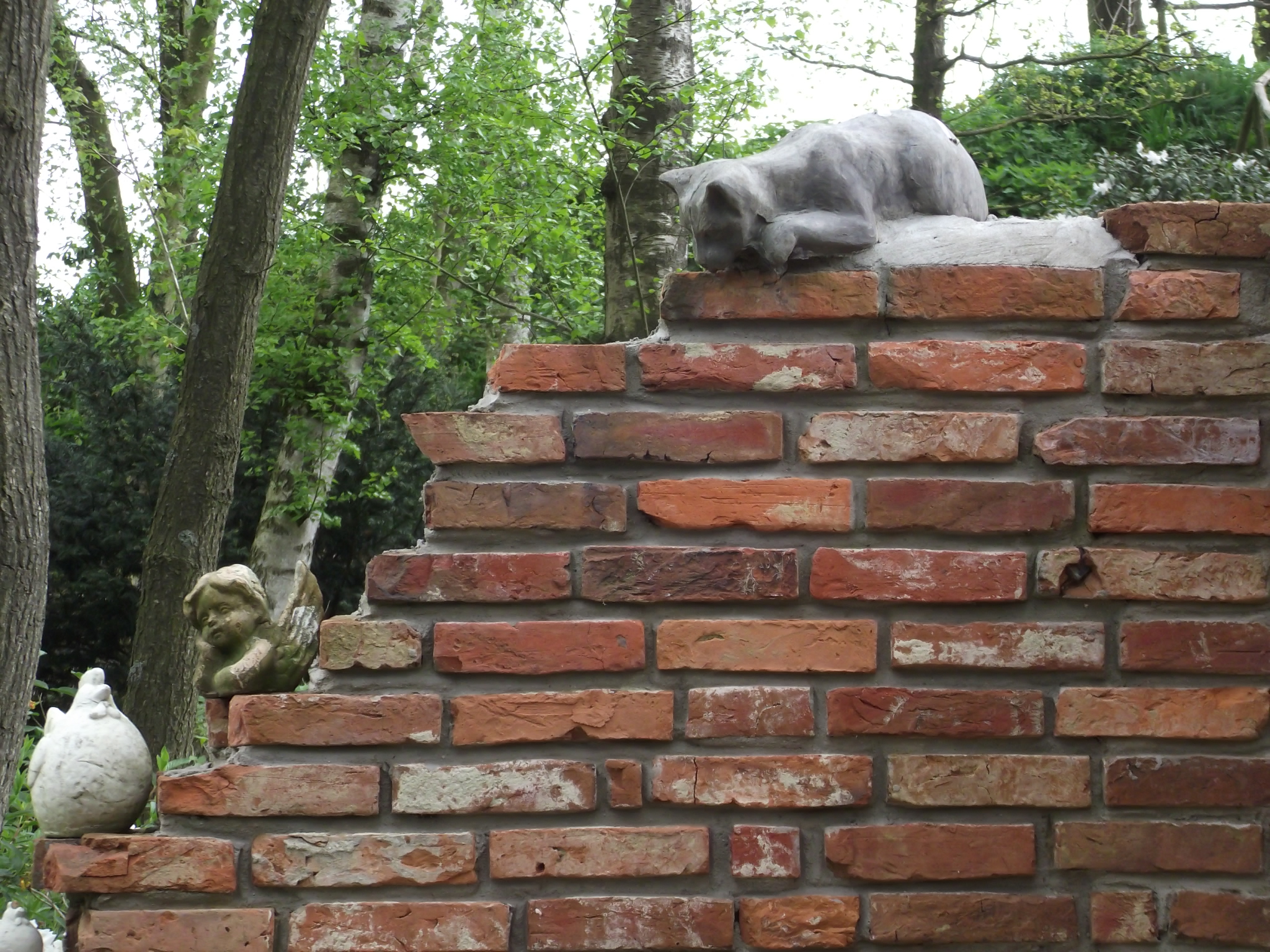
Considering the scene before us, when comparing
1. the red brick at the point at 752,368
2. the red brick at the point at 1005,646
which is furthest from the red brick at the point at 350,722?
the red brick at the point at 1005,646

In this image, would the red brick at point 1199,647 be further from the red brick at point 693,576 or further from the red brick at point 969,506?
the red brick at point 693,576

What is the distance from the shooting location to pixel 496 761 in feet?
5.80

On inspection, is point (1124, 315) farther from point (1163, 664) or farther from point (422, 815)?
point (422, 815)

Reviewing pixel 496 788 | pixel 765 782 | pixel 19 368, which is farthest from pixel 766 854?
pixel 19 368

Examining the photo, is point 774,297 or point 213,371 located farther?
point 213,371

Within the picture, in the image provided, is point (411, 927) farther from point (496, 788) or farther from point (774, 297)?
point (774, 297)

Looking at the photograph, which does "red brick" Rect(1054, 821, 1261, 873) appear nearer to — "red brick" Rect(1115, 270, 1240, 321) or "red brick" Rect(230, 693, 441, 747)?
"red brick" Rect(1115, 270, 1240, 321)

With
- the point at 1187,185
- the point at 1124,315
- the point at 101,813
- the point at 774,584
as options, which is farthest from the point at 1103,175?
the point at 101,813

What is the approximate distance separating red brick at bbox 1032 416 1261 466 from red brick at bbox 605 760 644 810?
79cm

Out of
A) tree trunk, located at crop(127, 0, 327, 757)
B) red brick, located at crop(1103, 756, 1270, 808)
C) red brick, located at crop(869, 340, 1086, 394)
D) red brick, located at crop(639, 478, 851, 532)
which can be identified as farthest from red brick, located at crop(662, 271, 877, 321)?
tree trunk, located at crop(127, 0, 327, 757)

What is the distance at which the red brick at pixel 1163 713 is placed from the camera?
5.79 ft

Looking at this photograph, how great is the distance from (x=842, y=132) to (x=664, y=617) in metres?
0.84

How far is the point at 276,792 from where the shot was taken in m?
1.74

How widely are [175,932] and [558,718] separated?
635mm
